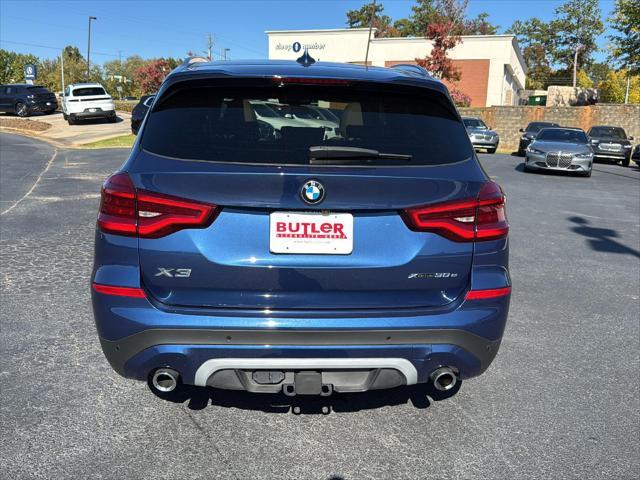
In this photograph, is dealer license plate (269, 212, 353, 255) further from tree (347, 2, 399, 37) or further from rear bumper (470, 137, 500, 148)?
tree (347, 2, 399, 37)

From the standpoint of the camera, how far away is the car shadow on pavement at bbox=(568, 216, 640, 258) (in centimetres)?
739

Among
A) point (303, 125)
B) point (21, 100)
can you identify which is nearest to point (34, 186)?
point (303, 125)

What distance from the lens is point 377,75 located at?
9.23 feet

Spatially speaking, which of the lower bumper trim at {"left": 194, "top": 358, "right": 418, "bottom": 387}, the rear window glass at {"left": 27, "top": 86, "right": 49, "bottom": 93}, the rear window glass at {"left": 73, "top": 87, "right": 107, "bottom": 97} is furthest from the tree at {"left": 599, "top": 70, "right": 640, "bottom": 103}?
the lower bumper trim at {"left": 194, "top": 358, "right": 418, "bottom": 387}

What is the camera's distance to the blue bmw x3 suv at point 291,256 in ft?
7.69

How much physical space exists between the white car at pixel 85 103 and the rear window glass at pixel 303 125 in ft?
90.9

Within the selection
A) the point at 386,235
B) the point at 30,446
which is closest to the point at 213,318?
the point at 386,235

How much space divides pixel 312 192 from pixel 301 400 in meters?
1.46

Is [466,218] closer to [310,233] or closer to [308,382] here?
[310,233]

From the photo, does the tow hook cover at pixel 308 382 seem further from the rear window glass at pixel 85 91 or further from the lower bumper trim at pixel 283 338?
the rear window glass at pixel 85 91

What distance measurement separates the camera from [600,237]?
8180 millimetres

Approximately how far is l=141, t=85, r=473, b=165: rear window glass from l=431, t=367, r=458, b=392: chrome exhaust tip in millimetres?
960

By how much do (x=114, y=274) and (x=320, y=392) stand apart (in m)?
1.06

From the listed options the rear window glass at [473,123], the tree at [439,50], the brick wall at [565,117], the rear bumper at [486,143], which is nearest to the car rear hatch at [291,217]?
the rear bumper at [486,143]
